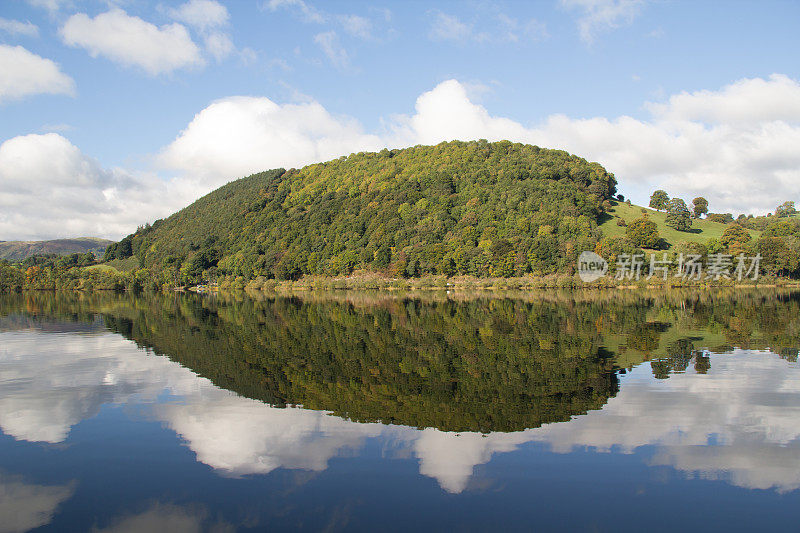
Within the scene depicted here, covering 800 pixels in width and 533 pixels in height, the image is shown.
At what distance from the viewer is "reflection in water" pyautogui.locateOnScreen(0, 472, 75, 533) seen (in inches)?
287

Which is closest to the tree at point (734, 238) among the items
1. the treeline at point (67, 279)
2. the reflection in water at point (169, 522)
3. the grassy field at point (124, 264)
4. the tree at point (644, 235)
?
the tree at point (644, 235)

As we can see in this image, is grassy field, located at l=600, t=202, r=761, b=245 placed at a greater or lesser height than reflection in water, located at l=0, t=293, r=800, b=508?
greater

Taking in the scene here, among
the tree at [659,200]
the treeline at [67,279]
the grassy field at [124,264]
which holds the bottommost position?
the treeline at [67,279]

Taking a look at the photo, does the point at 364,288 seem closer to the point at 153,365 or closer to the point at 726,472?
the point at 153,365

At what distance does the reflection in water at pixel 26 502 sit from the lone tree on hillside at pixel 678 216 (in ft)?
420

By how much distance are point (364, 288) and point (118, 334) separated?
76041 mm

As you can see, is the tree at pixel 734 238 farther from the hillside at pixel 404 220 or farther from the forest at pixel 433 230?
the hillside at pixel 404 220

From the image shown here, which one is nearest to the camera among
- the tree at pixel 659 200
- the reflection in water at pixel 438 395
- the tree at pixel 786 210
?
the reflection in water at pixel 438 395

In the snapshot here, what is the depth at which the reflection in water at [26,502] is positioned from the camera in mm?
7281

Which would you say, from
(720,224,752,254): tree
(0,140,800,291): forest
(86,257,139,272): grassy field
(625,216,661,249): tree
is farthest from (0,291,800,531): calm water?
(86,257,139,272): grassy field

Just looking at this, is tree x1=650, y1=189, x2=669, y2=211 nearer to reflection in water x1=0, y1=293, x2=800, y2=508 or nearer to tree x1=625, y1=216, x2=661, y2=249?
tree x1=625, y1=216, x2=661, y2=249

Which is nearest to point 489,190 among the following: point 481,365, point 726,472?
point 481,365

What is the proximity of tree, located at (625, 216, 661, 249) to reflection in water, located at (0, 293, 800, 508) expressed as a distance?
78.1 meters

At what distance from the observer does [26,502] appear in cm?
795
